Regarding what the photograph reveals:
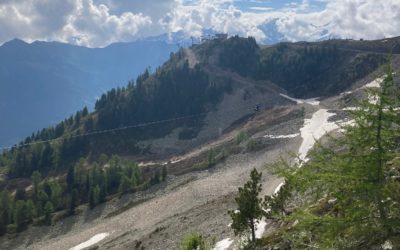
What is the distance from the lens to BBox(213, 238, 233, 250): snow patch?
56594 mm

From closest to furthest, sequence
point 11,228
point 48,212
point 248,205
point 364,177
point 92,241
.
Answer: point 364,177
point 248,205
point 92,241
point 48,212
point 11,228

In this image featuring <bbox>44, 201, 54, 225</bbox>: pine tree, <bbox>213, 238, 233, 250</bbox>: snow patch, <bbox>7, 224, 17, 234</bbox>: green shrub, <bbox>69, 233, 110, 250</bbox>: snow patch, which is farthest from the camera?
<bbox>7, 224, 17, 234</bbox>: green shrub

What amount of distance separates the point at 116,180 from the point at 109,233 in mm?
59751

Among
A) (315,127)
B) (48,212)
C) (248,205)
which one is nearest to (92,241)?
(48,212)

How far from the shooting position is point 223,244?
190 feet

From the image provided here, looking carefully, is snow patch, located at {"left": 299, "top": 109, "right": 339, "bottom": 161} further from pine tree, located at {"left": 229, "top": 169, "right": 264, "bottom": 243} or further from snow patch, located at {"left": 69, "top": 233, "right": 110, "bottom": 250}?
pine tree, located at {"left": 229, "top": 169, "right": 264, "bottom": 243}

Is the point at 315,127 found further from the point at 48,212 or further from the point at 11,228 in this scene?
the point at 11,228

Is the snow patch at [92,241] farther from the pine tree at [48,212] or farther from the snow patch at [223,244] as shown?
the snow patch at [223,244]

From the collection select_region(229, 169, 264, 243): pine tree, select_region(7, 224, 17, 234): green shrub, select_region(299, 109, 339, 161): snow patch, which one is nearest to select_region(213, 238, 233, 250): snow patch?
select_region(229, 169, 264, 243): pine tree

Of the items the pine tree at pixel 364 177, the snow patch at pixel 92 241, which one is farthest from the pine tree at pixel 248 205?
the snow patch at pixel 92 241

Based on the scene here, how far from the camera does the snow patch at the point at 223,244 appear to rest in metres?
56.6

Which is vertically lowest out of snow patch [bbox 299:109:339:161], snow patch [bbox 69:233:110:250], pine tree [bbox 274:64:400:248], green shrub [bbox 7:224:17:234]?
green shrub [bbox 7:224:17:234]

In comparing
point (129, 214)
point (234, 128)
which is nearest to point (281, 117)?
point (234, 128)

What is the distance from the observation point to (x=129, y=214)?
10181 cm
